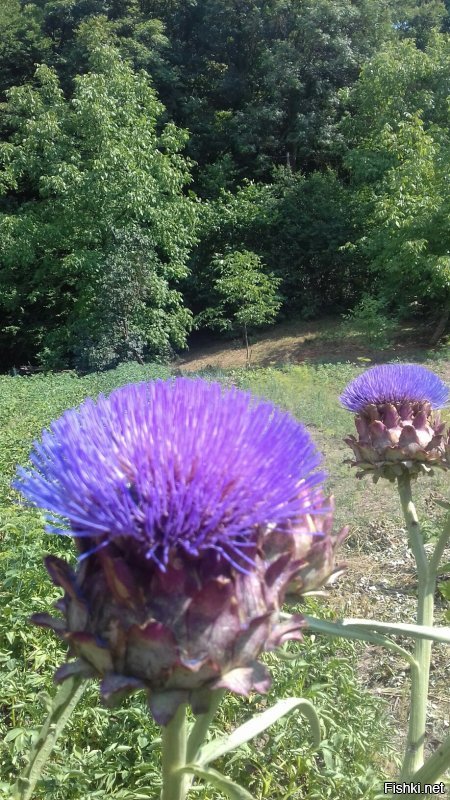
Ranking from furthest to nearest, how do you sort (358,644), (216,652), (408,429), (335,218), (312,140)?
1. (312,140)
2. (335,218)
3. (358,644)
4. (408,429)
5. (216,652)

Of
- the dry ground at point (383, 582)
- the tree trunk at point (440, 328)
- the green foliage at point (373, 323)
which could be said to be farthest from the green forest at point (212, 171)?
the dry ground at point (383, 582)

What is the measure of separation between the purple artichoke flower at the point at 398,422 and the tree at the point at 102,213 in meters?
9.61

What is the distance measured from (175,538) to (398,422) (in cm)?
128

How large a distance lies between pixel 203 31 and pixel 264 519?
62.2 ft

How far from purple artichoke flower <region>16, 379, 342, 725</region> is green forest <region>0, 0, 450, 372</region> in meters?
10.0

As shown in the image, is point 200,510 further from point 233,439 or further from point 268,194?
point 268,194

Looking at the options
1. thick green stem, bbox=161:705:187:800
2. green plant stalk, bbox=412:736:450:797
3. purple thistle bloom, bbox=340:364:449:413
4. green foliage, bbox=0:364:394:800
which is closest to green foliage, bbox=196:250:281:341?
green foliage, bbox=0:364:394:800

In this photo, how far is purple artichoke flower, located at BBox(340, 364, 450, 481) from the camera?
1984 mm

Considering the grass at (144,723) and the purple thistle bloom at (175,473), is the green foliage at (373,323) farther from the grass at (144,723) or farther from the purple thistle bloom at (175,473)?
the purple thistle bloom at (175,473)

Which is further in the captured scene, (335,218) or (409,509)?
(335,218)

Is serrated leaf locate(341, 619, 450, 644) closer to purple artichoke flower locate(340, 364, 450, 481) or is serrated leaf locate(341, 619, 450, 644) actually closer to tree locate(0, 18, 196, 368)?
purple artichoke flower locate(340, 364, 450, 481)

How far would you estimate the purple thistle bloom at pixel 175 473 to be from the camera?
951mm

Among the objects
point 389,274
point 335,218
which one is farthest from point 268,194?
point 389,274

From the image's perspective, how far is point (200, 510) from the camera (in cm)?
95
